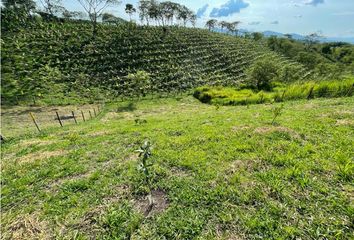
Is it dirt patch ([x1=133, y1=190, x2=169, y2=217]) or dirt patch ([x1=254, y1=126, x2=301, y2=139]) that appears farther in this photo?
dirt patch ([x1=254, y1=126, x2=301, y2=139])

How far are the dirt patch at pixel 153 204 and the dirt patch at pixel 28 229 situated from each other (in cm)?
169

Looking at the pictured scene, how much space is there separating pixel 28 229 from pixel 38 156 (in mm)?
3883

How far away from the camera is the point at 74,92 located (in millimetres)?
29000

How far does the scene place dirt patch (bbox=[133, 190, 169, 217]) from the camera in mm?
4434

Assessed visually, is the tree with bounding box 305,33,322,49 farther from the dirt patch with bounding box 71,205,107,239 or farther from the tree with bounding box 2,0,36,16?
the dirt patch with bounding box 71,205,107,239

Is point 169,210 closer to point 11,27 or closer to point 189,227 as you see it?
point 189,227

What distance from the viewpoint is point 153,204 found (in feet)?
15.2

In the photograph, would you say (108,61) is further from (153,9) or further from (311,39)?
(311,39)

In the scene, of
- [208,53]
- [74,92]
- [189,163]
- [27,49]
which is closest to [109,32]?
[27,49]

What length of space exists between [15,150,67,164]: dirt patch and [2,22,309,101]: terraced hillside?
22357mm

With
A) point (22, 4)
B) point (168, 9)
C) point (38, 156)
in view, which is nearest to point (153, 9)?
point (168, 9)

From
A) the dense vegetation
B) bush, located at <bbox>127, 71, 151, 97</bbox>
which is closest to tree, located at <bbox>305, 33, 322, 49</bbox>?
the dense vegetation

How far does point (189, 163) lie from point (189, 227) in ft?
7.09

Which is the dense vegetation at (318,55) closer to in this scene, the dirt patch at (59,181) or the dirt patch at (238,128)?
the dirt patch at (238,128)
